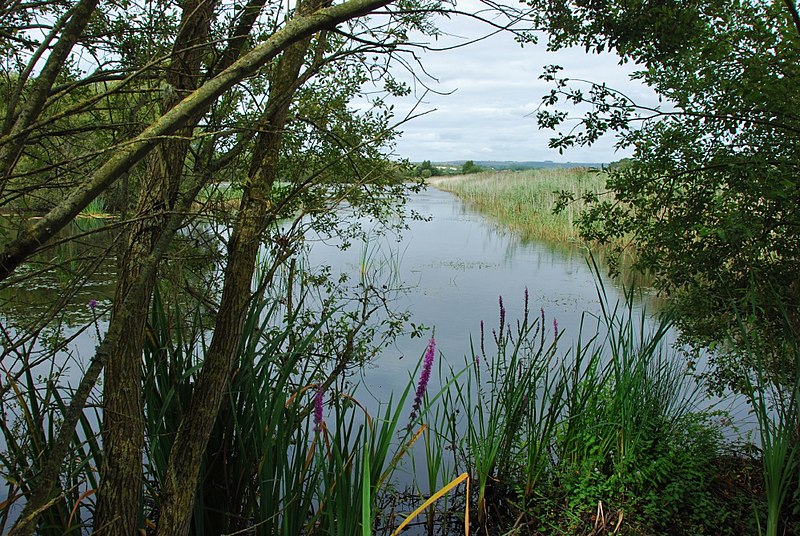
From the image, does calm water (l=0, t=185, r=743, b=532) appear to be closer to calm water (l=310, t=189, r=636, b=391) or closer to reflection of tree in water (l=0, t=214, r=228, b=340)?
calm water (l=310, t=189, r=636, b=391)

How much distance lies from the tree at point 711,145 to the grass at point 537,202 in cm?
503

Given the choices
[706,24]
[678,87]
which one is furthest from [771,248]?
[706,24]

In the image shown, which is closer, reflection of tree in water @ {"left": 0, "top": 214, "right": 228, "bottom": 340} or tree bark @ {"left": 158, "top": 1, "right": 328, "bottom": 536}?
reflection of tree in water @ {"left": 0, "top": 214, "right": 228, "bottom": 340}

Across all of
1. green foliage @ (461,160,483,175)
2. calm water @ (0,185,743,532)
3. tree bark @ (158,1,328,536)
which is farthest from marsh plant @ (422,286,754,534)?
green foliage @ (461,160,483,175)

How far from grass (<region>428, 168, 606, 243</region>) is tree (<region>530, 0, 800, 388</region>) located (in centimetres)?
503

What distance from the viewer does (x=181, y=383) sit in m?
2.08

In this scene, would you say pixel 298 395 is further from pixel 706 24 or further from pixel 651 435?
pixel 706 24

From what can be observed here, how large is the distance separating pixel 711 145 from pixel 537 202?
1085cm

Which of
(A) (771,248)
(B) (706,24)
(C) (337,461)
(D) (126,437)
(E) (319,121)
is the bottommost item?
(C) (337,461)

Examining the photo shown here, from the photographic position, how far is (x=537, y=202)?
13.6m

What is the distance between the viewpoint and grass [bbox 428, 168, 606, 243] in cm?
1110

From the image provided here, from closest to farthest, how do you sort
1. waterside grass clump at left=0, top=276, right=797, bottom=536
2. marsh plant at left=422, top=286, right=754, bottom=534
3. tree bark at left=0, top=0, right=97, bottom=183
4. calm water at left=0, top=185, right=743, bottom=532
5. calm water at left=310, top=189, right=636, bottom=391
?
1. tree bark at left=0, top=0, right=97, bottom=183
2. waterside grass clump at left=0, top=276, right=797, bottom=536
3. marsh plant at left=422, top=286, right=754, bottom=534
4. calm water at left=0, top=185, right=743, bottom=532
5. calm water at left=310, top=189, right=636, bottom=391

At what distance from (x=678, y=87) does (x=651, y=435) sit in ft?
5.19

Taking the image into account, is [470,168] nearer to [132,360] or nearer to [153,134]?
[132,360]
